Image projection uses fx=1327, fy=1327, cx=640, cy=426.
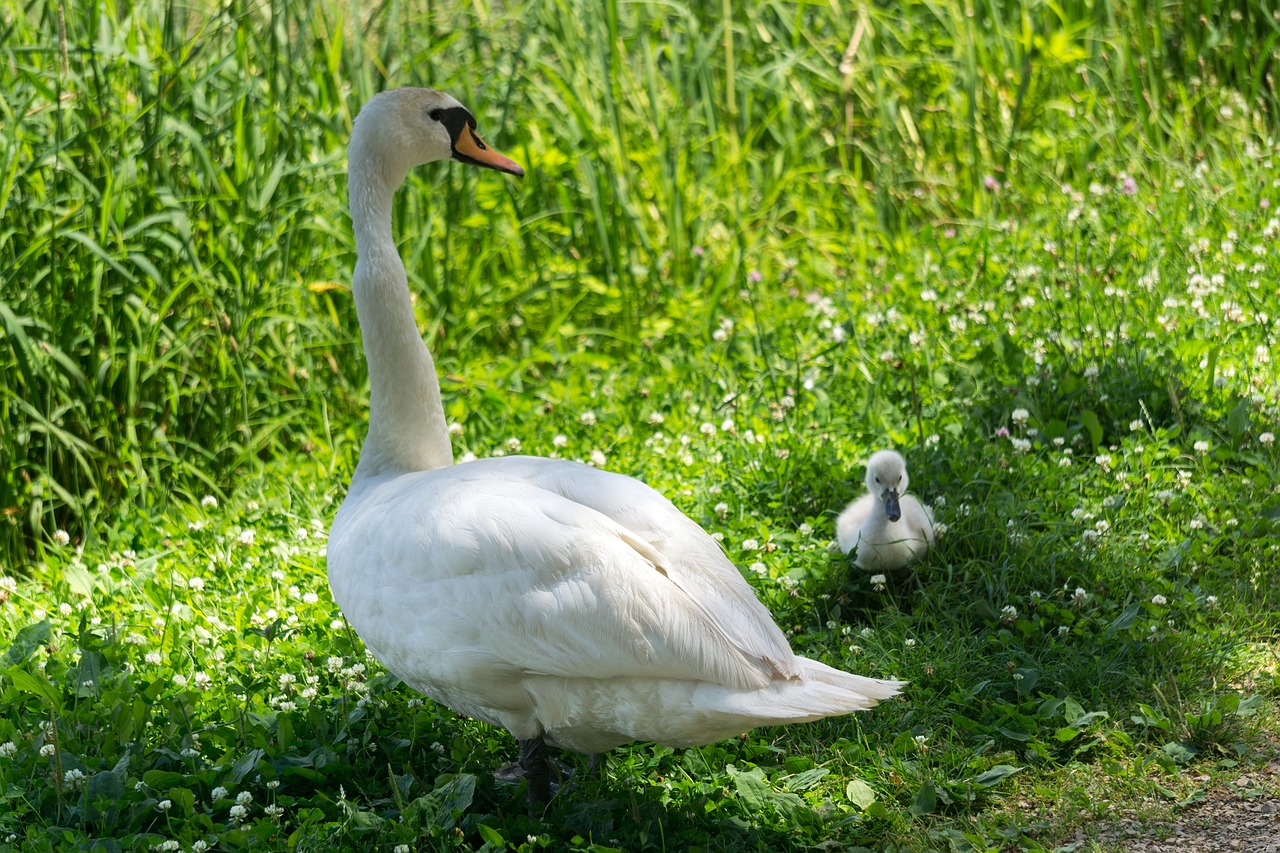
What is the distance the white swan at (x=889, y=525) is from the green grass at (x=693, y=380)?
0.12 metres

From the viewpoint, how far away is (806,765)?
3189 mm

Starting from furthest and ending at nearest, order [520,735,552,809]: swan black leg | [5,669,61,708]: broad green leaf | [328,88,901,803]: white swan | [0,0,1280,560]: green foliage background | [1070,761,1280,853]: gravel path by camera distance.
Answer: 1. [0,0,1280,560]: green foliage background
2. [5,669,61,708]: broad green leaf
3. [520,735,552,809]: swan black leg
4. [1070,761,1280,853]: gravel path
5. [328,88,901,803]: white swan

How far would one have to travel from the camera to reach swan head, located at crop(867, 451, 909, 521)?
141 inches

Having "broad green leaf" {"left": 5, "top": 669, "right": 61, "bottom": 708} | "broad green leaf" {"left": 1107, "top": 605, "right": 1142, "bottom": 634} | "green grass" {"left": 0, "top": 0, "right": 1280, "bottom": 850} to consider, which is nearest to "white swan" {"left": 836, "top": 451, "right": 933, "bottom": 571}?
"green grass" {"left": 0, "top": 0, "right": 1280, "bottom": 850}

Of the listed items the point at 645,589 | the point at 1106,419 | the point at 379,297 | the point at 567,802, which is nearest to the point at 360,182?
the point at 379,297

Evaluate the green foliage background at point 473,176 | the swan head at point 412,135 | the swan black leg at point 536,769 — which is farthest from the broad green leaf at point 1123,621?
the green foliage background at point 473,176

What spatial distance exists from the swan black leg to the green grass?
0.08m

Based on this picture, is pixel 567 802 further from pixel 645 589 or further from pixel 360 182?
pixel 360 182

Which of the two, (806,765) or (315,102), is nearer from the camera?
(806,765)

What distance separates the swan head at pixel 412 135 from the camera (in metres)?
3.59

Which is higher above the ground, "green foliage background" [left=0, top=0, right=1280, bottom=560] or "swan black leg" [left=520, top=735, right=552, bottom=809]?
"green foliage background" [left=0, top=0, right=1280, bottom=560]

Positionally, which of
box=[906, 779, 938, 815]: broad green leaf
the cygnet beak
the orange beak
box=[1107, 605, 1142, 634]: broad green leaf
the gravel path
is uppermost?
the orange beak

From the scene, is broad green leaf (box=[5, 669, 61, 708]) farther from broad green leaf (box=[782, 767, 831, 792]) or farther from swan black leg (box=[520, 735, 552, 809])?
broad green leaf (box=[782, 767, 831, 792])

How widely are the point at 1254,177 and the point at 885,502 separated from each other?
323 centimetres
